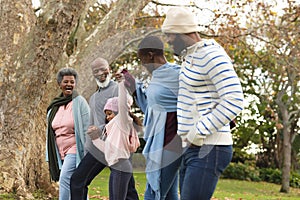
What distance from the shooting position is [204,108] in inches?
130

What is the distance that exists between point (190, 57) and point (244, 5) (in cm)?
995

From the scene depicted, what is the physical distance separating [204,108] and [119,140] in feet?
6.70

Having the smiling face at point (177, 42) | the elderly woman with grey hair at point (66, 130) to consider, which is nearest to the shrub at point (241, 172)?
the elderly woman with grey hair at point (66, 130)

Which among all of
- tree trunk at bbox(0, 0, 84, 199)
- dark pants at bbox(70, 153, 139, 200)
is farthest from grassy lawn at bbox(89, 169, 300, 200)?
tree trunk at bbox(0, 0, 84, 199)

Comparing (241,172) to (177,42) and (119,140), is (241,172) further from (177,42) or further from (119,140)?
(177,42)

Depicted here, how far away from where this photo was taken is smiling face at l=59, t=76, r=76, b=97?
576 cm

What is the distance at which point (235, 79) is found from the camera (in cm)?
319

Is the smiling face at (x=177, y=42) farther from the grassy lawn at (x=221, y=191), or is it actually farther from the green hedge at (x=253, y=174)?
the green hedge at (x=253, y=174)

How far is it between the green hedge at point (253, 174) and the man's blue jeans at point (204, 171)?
77.4 ft

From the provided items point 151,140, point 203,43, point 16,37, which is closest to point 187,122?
point 203,43

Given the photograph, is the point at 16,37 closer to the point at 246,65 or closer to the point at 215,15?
the point at 215,15

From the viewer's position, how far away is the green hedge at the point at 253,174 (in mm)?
26844

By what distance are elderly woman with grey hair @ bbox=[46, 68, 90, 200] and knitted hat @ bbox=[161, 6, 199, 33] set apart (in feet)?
7.82

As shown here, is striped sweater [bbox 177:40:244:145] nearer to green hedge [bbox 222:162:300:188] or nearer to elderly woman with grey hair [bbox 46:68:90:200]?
elderly woman with grey hair [bbox 46:68:90:200]
